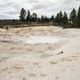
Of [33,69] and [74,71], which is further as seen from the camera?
[33,69]

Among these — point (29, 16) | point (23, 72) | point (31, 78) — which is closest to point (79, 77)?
point (31, 78)

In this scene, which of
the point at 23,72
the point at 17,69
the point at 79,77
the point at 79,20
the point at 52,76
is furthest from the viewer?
the point at 79,20

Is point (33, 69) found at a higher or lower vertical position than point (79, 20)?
lower

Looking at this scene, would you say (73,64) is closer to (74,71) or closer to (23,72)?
(74,71)

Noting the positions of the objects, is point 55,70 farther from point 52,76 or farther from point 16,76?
point 16,76

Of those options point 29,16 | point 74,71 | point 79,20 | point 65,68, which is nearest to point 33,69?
point 65,68

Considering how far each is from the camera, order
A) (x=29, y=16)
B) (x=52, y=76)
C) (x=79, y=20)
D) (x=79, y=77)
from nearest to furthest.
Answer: (x=79, y=77) → (x=52, y=76) → (x=79, y=20) → (x=29, y=16)

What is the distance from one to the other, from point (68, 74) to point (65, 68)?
2.33 feet

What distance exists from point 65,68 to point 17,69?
10.8 feet

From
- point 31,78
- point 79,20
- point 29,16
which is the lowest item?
point 31,78

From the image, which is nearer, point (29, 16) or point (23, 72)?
point (23, 72)

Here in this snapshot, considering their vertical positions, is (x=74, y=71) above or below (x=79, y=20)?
below

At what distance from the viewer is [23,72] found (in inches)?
238

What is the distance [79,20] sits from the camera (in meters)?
39.4
